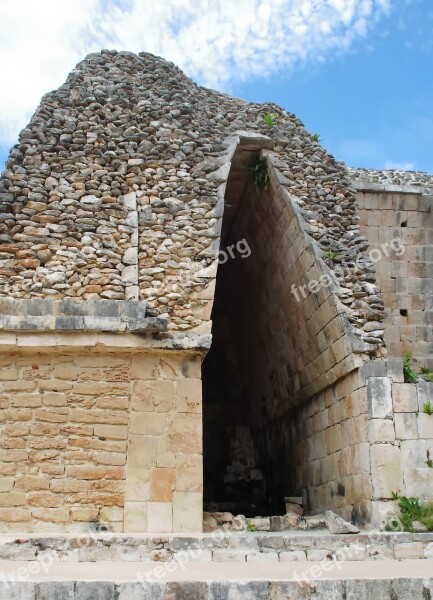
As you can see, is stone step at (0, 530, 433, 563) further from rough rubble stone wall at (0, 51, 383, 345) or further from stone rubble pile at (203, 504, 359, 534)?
rough rubble stone wall at (0, 51, 383, 345)

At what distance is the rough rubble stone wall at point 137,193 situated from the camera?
855 centimetres

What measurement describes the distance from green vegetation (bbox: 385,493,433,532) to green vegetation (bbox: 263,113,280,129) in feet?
19.0

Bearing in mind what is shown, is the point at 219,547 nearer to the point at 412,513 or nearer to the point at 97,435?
the point at 97,435

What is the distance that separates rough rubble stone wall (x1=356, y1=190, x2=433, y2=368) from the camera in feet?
37.0

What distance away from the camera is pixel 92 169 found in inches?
363

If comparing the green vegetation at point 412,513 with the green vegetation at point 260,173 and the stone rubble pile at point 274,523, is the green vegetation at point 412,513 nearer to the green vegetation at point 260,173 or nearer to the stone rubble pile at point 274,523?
the stone rubble pile at point 274,523

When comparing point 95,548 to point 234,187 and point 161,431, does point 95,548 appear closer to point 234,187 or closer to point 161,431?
point 161,431

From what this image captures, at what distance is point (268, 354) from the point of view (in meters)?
12.3

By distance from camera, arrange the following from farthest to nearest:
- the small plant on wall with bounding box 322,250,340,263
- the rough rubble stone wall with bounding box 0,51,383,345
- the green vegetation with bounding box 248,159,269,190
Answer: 1. the green vegetation with bounding box 248,159,269,190
2. the small plant on wall with bounding box 322,250,340,263
3. the rough rubble stone wall with bounding box 0,51,383,345

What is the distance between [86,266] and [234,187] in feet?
12.4

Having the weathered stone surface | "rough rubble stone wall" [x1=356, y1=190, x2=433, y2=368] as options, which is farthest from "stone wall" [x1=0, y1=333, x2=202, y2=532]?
"rough rubble stone wall" [x1=356, y1=190, x2=433, y2=368]

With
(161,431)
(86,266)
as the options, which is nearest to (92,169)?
(86,266)

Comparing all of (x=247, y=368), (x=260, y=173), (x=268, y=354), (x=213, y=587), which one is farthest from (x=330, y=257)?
(x=213, y=587)

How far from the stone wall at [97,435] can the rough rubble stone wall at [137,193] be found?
709 millimetres
